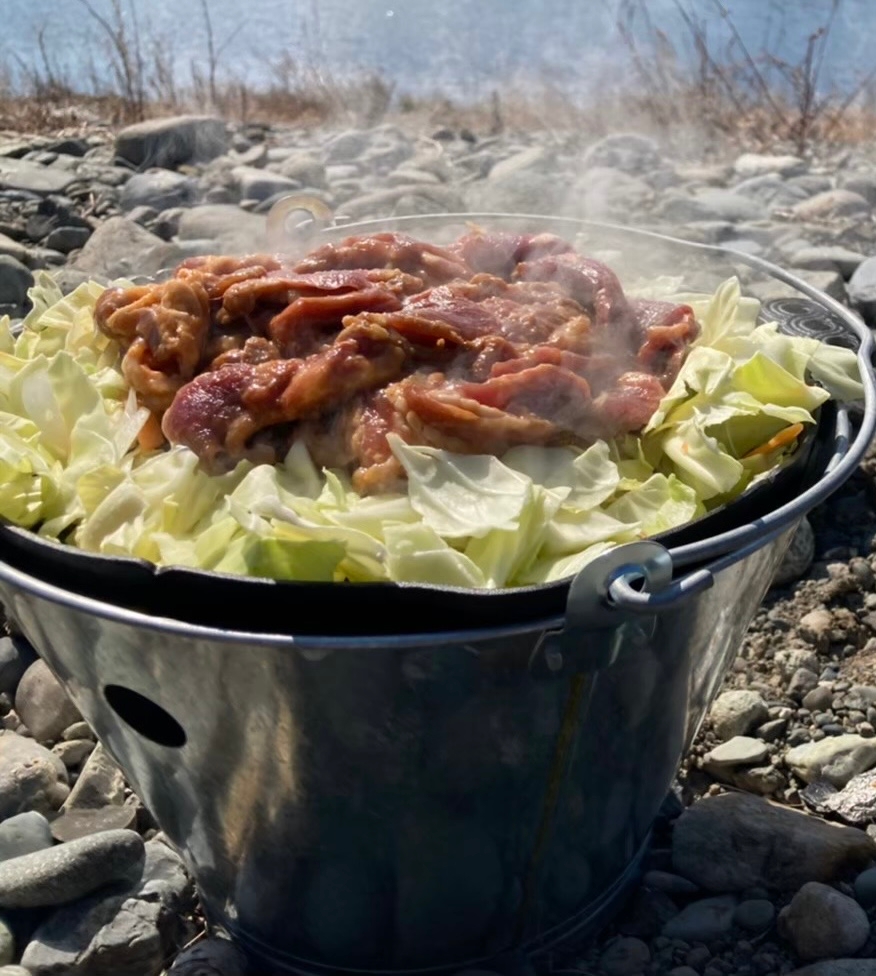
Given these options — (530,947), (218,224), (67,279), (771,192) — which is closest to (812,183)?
(771,192)

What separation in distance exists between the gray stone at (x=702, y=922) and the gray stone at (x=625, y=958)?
9cm

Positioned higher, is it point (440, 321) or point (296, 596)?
point (440, 321)

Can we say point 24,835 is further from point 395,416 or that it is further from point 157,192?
point 157,192

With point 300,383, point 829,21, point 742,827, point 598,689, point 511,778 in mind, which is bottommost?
point 742,827

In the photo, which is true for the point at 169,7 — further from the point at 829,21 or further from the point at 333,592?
the point at 333,592

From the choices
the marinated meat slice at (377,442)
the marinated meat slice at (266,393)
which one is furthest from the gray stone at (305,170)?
the marinated meat slice at (377,442)

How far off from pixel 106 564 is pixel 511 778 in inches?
32.8

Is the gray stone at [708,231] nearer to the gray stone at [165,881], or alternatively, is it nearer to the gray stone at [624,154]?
the gray stone at [624,154]

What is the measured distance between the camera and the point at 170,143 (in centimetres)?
934

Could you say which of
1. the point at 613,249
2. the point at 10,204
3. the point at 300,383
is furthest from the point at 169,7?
the point at 300,383

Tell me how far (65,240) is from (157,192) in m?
0.96

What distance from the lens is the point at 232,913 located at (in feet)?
8.63

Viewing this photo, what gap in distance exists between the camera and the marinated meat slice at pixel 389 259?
106 inches

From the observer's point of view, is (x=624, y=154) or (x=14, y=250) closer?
(x=14, y=250)
